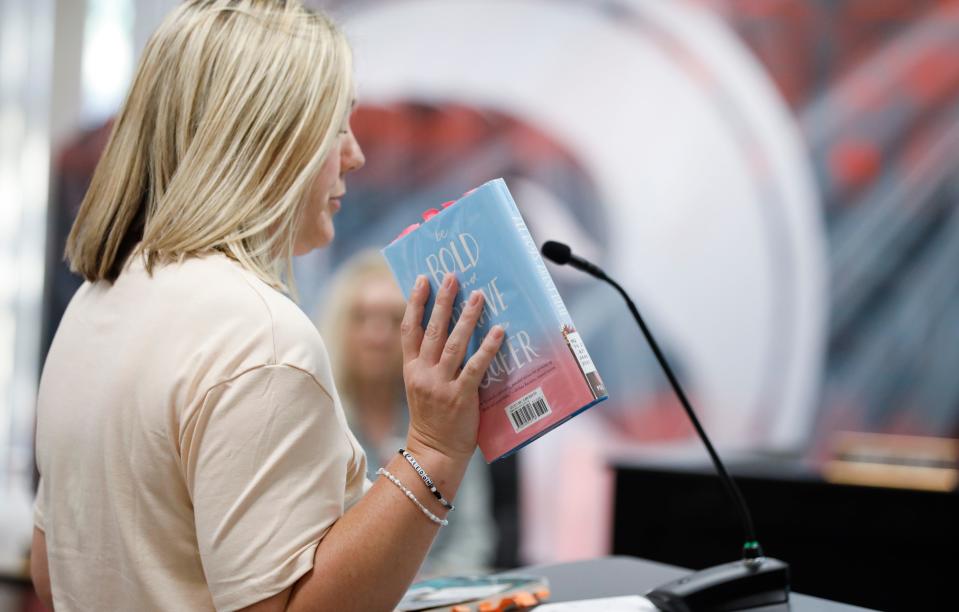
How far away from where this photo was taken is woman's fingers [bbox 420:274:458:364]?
866 mm

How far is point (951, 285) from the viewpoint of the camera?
3309 millimetres

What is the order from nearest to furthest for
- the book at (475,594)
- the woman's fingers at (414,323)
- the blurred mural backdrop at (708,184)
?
the woman's fingers at (414,323) < the book at (475,594) < the blurred mural backdrop at (708,184)

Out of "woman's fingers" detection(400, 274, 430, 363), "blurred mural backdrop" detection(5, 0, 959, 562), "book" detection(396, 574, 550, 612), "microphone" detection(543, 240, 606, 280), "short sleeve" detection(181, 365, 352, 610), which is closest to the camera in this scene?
"short sleeve" detection(181, 365, 352, 610)

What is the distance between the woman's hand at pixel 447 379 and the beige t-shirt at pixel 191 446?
8 centimetres

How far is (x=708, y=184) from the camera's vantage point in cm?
363

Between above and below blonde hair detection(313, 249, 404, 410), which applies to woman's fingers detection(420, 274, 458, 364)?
above

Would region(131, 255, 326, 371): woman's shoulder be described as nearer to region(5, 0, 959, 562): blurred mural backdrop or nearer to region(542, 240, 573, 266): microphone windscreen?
region(542, 240, 573, 266): microphone windscreen

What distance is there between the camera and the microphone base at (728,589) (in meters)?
0.97

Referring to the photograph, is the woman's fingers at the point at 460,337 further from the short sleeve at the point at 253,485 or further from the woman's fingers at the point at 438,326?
the short sleeve at the point at 253,485

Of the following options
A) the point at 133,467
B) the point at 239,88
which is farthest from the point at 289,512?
the point at 239,88

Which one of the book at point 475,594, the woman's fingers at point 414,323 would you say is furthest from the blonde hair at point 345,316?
the woman's fingers at point 414,323

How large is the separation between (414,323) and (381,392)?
1896 mm

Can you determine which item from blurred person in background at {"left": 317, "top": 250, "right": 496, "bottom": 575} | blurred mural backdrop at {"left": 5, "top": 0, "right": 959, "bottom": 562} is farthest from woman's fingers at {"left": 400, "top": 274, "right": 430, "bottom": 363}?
blurred mural backdrop at {"left": 5, "top": 0, "right": 959, "bottom": 562}

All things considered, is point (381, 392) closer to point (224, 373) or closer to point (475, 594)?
point (475, 594)
